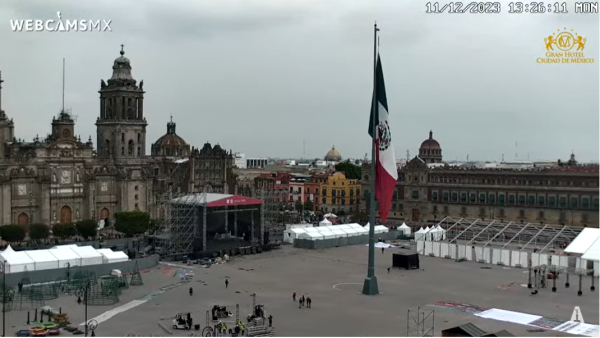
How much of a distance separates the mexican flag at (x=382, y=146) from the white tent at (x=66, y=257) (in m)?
22.3

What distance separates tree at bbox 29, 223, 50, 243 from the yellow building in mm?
49978

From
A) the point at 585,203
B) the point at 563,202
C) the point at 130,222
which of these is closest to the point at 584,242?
the point at 585,203

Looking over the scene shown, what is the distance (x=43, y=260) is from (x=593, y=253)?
38314 millimetres

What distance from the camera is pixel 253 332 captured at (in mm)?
32250

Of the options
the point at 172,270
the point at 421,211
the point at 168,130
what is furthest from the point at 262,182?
the point at 172,270

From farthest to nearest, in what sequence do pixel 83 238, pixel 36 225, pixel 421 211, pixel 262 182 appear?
pixel 262 182 < pixel 421 211 < pixel 83 238 < pixel 36 225

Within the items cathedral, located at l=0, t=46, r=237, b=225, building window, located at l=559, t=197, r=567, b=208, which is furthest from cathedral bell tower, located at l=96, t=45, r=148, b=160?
building window, located at l=559, t=197, r=567, b=208

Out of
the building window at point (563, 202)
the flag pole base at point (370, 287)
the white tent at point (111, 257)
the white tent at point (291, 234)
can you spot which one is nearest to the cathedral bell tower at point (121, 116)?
the white tent at point (291, 234)

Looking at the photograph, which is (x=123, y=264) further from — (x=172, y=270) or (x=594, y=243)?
(x=594, y=243)

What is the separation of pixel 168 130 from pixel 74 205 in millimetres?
44061

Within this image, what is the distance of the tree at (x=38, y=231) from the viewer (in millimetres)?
63781

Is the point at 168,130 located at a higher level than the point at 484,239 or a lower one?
higher

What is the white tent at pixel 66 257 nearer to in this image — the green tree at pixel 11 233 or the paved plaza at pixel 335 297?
the paved plaza at pixel 335 297

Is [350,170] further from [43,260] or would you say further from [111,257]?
[43,260]
